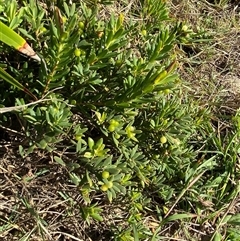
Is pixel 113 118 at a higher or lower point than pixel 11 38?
lower

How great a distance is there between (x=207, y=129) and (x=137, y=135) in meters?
0.56

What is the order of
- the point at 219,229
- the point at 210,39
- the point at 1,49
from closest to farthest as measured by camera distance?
the point at 1,49 → the point at 219,229 → the point at 210,39

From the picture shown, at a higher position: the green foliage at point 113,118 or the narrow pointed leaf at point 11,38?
the narrow pointed leaf at point 11,38

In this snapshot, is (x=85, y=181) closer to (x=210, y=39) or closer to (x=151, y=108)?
(x=151, y=108)

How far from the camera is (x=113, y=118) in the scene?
2193mm

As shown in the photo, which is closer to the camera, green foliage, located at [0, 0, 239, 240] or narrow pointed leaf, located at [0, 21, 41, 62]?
narrow pointed leaf, located at [0, 21, 41, 62]

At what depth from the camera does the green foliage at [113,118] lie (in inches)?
80.4

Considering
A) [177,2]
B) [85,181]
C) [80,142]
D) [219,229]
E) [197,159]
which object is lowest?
[219,229]

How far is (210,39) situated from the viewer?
2973 millimetres

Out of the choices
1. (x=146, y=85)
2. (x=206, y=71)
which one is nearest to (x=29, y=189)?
(x=146, y=85)

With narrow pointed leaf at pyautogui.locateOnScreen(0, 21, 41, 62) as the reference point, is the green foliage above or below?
below

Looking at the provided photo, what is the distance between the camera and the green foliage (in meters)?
2.04

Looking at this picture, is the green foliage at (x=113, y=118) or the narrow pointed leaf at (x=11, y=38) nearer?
the narrow pointed leaf at (x=11, y=38)

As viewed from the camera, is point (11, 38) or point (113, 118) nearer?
point (11, 38)
